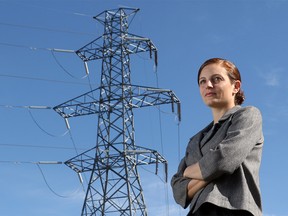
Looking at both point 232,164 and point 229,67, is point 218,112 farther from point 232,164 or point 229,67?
point 232,164

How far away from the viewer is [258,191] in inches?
93.7

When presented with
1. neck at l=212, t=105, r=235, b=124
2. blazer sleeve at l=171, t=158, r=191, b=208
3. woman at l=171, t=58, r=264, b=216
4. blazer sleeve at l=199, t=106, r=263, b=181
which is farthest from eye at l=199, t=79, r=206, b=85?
blazer sleeve at l=171, t=158, r=191, b=208

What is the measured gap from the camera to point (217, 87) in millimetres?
2584

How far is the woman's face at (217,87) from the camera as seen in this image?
102 inches

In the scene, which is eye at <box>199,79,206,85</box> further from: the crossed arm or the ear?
the crossed arm

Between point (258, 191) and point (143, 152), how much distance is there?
70.9 ft

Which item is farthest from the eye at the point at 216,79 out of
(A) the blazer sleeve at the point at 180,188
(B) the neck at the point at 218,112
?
(A) the blazer sleeve at the point at 180,188

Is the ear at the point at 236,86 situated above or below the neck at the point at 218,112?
above

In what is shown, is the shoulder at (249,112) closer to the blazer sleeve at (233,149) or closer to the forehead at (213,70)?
the blazer sleeve at (233,149)

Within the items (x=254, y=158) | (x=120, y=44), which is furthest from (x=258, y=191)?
(x=120, y=44)

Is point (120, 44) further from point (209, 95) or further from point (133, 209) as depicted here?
point (209, 95)

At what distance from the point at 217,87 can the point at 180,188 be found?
48 cm

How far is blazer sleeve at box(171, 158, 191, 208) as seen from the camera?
8.04 ft

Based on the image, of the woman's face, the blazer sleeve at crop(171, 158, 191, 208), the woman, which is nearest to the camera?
A: the woman
